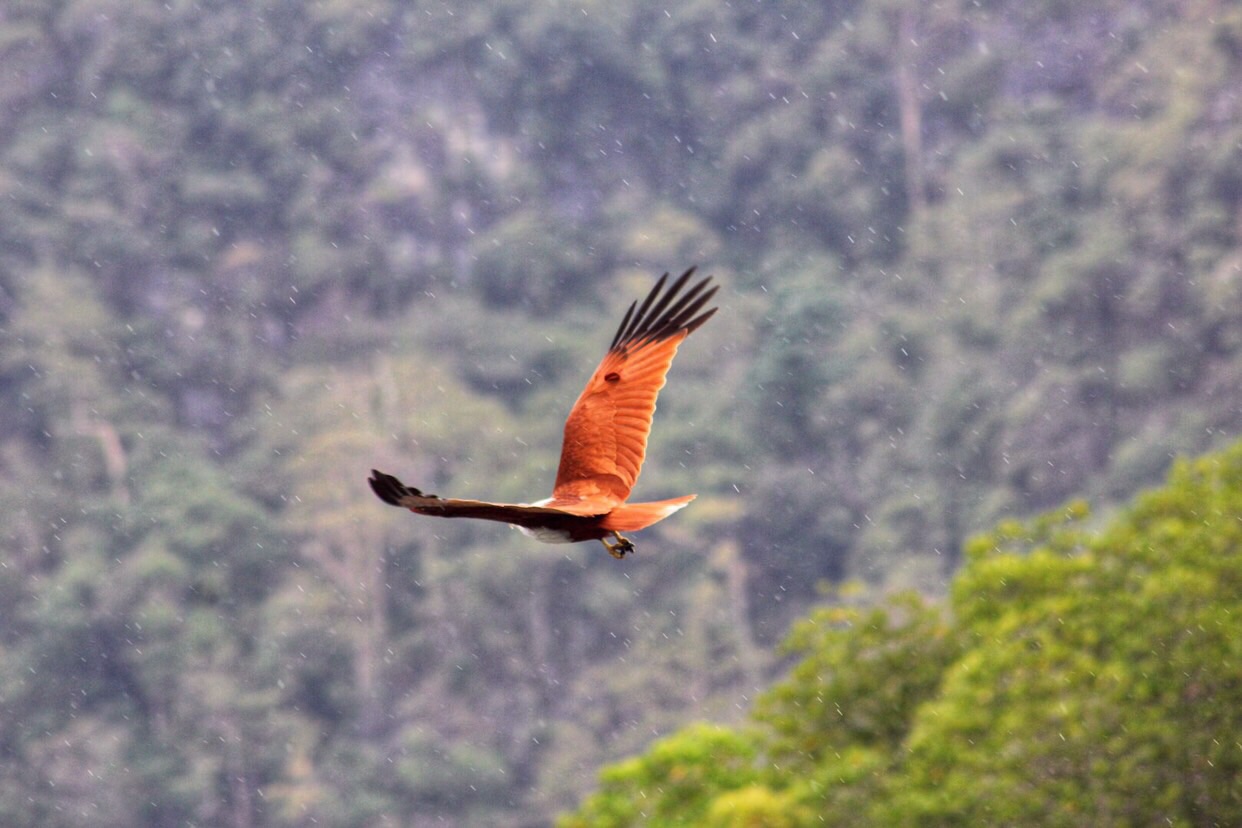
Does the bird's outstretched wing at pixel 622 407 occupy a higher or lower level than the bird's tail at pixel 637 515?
higher

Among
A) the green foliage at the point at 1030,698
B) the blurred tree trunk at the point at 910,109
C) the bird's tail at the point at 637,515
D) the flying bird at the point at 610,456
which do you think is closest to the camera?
the flying bird at the point at 610,456

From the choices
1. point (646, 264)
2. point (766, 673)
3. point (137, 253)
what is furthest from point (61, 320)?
point (766, 673)

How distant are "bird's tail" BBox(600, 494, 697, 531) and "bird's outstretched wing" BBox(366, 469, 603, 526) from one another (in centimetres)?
11

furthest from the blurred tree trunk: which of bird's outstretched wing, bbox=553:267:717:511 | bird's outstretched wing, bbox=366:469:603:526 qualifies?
bird's outstretched wing, bbox=366:469:603:526

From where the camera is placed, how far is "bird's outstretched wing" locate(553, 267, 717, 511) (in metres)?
5.03

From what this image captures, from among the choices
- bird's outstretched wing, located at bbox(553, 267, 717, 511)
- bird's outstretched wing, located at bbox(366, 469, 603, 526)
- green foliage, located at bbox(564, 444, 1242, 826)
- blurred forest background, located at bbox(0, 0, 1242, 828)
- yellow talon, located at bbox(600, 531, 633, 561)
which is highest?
blurred forest background, located at bbox(0, 0, 1242, 828)

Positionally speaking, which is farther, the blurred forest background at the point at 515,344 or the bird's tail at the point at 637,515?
the blurred forest background at the point at 515,344

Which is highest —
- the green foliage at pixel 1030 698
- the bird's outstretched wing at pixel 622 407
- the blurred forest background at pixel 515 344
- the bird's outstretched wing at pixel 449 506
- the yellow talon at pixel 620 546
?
the blurred forest background at pixel 515 344

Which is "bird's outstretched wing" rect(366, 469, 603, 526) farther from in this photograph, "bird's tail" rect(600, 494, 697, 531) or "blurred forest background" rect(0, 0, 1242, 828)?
"blurred forest background" rect(0, 0, 1242, 828)

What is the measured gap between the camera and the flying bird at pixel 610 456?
4086 mm

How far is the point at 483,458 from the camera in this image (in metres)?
38.2

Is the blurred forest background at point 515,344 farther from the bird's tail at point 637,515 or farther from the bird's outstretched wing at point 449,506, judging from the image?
the bird's outstretched wing at point 449,506

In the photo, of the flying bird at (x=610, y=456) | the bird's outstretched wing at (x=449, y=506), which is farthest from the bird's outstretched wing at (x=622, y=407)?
the bird's outstretched wing at (x=449, y=506)

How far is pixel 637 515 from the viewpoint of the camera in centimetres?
443
